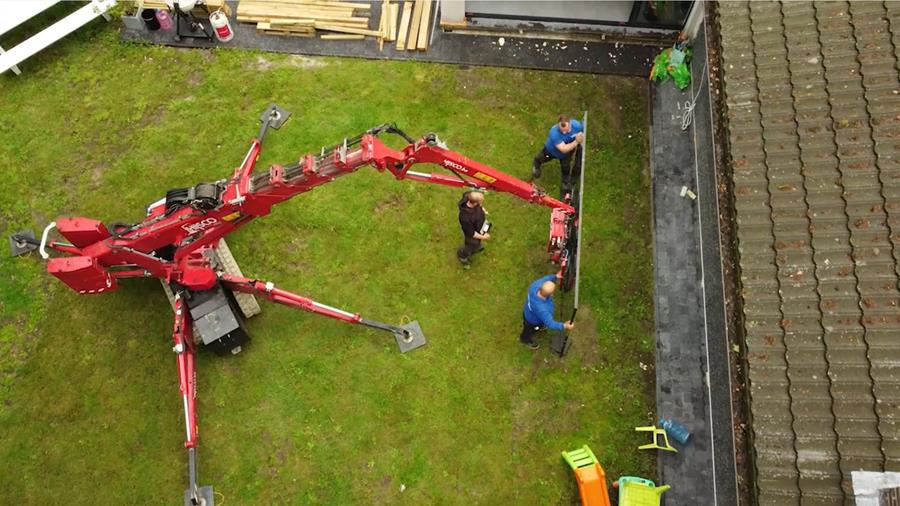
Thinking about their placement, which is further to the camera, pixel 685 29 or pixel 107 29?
pixel 107 29

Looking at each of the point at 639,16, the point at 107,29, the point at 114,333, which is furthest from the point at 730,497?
the point at 107,29

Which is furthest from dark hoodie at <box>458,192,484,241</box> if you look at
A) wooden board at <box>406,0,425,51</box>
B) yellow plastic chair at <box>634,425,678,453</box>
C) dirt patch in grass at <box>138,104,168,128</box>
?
dirt patch in grass at <box>138,104,168,128</box>

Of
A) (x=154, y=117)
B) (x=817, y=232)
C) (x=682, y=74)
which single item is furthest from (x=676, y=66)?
(x=154, y=117)

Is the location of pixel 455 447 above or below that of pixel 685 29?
below

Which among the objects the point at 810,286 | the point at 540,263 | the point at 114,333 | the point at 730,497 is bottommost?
the point at 730,497

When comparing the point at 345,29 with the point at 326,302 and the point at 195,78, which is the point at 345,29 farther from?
the point at 326,302

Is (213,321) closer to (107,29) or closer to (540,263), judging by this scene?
(540,263)

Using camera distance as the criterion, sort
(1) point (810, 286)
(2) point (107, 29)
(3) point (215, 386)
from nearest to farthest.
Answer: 1. (1) point (810, 286)
2. (3) point (215, 386)
3. (2) point (107, 29)

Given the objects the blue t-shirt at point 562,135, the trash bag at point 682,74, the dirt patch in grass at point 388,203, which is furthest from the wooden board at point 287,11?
the trash bag at point 682,74
